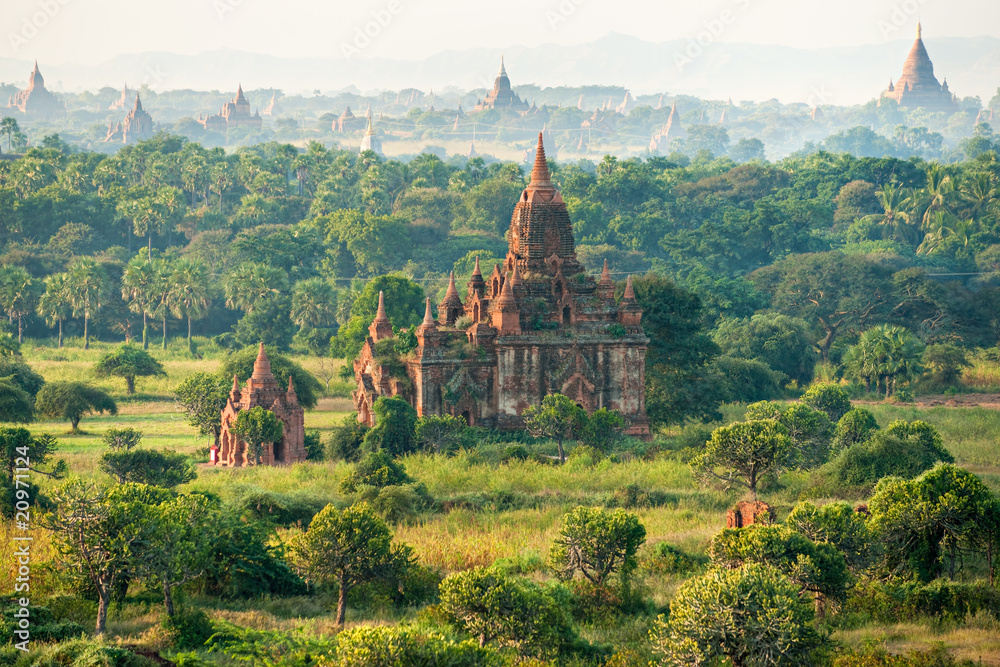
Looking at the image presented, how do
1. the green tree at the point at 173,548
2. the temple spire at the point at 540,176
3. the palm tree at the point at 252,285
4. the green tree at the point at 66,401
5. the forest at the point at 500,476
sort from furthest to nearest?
the palm tree at the point at 252,285 → the green tree at the point at 66,401 → the temple spire at the point at 540,176 → the green tree at the point at 173,548 → the forest at the point at 500,476

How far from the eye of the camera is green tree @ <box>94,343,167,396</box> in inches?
2462

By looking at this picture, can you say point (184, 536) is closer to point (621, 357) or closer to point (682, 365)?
point (621, 357)

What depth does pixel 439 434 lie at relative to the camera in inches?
1849

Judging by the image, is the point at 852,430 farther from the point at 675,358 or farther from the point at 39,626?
the point at 39,626

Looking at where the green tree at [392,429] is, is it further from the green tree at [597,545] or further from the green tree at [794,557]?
the green tree at [794,557]

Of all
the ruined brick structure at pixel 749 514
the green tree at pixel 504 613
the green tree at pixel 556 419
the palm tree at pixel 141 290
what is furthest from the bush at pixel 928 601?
the palm tree at pixel 141 290

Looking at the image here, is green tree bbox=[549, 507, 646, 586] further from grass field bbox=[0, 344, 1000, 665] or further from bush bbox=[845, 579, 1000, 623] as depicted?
bush bbox=[845, 579, 1000, 623]

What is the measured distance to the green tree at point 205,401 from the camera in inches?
1969

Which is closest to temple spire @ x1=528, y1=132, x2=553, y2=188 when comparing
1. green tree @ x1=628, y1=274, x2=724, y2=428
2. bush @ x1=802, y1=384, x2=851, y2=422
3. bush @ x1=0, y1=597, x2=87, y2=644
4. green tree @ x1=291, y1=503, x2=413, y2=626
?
green tree @ x1=628, y1=274, x2=724, y2=428

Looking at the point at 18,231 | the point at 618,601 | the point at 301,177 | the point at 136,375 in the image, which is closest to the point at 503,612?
the point at 618,601

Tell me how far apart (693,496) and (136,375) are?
3078cm

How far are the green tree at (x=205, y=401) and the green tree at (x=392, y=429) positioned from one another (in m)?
6.30

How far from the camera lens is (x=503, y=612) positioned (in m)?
27.8

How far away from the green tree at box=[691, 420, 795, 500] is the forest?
0.24 ft
